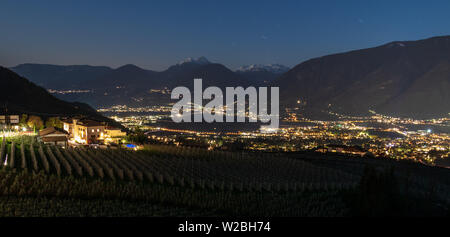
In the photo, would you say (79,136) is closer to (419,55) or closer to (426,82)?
(426,82)

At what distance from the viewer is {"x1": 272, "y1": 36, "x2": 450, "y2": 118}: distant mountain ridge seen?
407 ft

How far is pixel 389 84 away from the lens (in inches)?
5896

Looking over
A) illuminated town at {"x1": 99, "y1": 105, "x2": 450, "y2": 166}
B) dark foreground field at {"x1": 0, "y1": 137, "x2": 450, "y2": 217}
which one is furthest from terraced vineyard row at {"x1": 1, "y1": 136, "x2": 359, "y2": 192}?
illuminated town at {"x1": 99, "y1": 105, "x2": 450, "y2": 166}

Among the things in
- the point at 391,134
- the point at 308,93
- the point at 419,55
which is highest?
the point at 419,55

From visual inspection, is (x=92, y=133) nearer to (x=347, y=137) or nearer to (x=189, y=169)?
(x=189, y=169)

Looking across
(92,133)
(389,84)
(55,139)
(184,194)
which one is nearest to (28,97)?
(92,133)

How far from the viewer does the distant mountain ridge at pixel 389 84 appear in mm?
124188

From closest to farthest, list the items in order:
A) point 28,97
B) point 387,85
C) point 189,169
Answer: point 189,169, point 28,97, point 387,85

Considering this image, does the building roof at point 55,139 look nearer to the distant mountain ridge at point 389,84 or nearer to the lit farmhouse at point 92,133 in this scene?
the lit farmhouse at point 92,133

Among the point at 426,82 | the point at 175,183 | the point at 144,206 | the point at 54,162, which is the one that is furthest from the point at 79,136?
the point at 426,82

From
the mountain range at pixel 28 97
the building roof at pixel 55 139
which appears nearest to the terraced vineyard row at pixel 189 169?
the building roof at pixel 55 139

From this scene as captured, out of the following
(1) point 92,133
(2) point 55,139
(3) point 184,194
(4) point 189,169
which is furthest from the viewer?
(1) point 92,133
